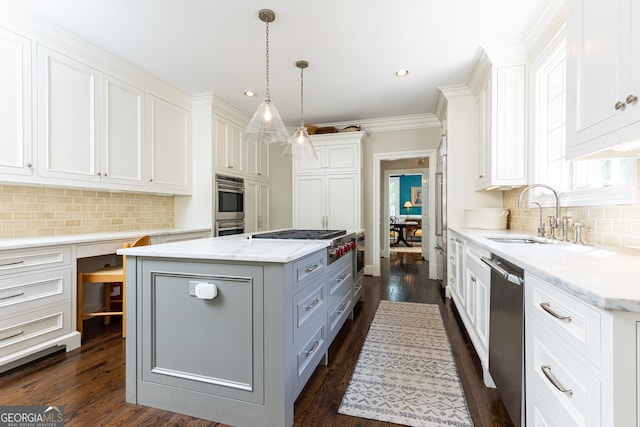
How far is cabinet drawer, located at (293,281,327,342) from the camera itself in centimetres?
155

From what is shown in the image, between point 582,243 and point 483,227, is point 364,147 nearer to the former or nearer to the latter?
point 483,227

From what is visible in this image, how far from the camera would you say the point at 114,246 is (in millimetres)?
2604

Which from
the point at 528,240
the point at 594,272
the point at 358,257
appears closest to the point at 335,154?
the point at 358,257

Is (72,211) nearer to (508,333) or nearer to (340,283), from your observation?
(340,283)

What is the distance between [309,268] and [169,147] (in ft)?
9.34

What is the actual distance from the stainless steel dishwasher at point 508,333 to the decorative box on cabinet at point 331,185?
10.1 feet

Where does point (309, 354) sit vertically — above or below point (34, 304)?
below

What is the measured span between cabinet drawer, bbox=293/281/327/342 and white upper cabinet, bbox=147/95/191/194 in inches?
100

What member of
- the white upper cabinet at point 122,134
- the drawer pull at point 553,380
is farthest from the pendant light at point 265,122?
the drawer pull at point 553,380

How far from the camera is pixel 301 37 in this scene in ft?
8.59

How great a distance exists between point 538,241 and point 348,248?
1404 mm

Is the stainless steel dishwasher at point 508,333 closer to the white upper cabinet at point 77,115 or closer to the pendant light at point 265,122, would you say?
the pendant light at point 265,122

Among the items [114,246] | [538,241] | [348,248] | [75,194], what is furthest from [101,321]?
[538,241]

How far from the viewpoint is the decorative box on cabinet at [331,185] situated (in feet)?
15.3
